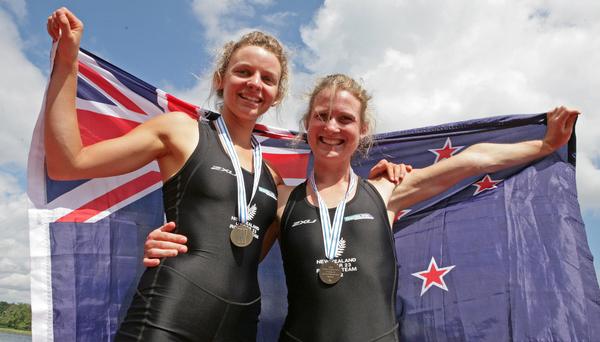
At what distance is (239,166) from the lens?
3.57 metres

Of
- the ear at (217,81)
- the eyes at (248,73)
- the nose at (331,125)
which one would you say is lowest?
the nose at (331,125)

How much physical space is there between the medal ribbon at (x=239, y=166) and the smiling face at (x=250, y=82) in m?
0.20

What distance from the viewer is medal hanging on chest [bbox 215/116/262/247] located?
10.9 ft

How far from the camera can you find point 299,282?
11.6ft

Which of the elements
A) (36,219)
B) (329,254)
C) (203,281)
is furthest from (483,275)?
(36,219)

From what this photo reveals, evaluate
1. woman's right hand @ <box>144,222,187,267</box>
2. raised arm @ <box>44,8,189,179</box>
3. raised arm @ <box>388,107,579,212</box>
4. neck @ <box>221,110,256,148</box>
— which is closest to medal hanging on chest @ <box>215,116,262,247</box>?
neck @ <box>221,110,256,148</box>

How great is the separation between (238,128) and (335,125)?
2.64ft

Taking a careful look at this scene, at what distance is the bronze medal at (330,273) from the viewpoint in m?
3.43

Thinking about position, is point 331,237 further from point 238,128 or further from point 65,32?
point 65,32

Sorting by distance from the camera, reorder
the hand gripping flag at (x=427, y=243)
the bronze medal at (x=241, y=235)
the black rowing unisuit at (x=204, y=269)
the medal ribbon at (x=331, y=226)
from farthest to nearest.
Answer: the hand gripping flag at (x=427, y=243), the medal ribbon at (x=331, y=226), the bronze medal at (x=241, y=235), the black rowing unisuit at (x=204, y=269)

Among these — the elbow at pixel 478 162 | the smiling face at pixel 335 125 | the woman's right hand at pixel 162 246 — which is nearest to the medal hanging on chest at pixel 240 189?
the woman's right hand at pixel 162 246

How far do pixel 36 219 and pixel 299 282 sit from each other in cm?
237

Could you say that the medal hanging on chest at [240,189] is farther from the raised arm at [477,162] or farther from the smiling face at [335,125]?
the raised arm at [477,162]

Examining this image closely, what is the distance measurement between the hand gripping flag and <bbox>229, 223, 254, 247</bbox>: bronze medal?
1.80m
